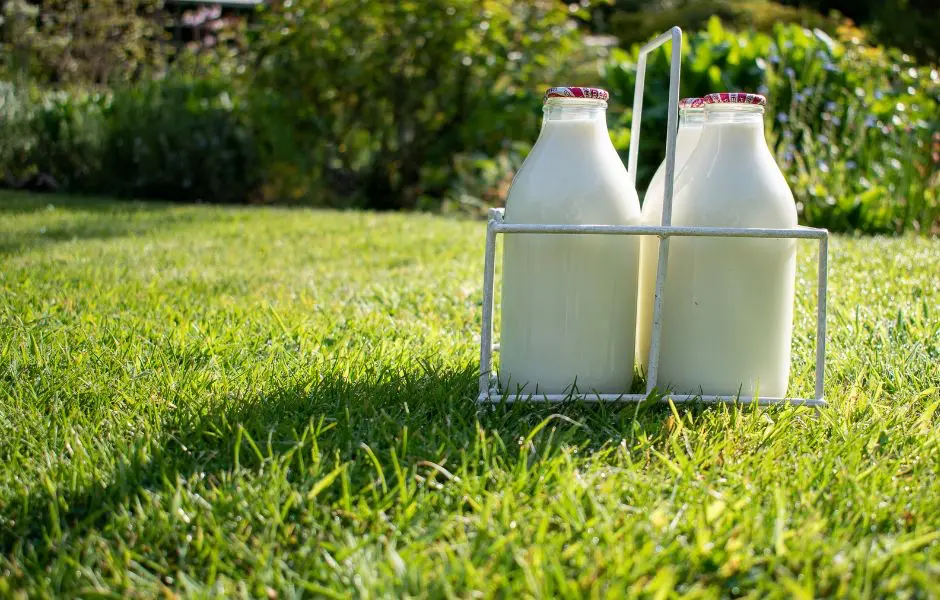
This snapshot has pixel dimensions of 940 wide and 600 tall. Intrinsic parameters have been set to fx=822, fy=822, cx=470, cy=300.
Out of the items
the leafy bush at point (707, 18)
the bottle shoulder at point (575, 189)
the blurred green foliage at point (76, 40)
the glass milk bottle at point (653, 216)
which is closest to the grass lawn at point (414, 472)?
the glass milk bottle at point (653, 216)

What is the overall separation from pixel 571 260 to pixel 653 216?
23 cm

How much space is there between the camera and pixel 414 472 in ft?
3.83

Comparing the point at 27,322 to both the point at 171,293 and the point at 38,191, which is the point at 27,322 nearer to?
the point at 171,293

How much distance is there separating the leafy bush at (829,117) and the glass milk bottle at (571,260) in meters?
3.22

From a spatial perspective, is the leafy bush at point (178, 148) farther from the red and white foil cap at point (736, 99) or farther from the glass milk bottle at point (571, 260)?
the red and white foil cap at point (736, 99)

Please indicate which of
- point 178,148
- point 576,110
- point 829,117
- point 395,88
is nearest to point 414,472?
point 576,110

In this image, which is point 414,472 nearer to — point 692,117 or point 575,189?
point 575,189

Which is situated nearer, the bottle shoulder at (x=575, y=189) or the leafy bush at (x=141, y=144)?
the bottle shoulder at (x=575, y=189)

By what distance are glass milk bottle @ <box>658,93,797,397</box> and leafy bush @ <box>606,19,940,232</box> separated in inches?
123

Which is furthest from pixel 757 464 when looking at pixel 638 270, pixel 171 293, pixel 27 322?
pixel 171 293

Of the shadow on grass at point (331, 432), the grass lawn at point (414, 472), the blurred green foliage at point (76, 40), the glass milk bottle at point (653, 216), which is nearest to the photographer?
the grass lawn at point (414, 472)

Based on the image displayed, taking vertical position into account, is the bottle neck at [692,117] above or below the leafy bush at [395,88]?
below

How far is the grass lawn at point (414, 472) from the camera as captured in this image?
965mm

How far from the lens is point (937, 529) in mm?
1048
